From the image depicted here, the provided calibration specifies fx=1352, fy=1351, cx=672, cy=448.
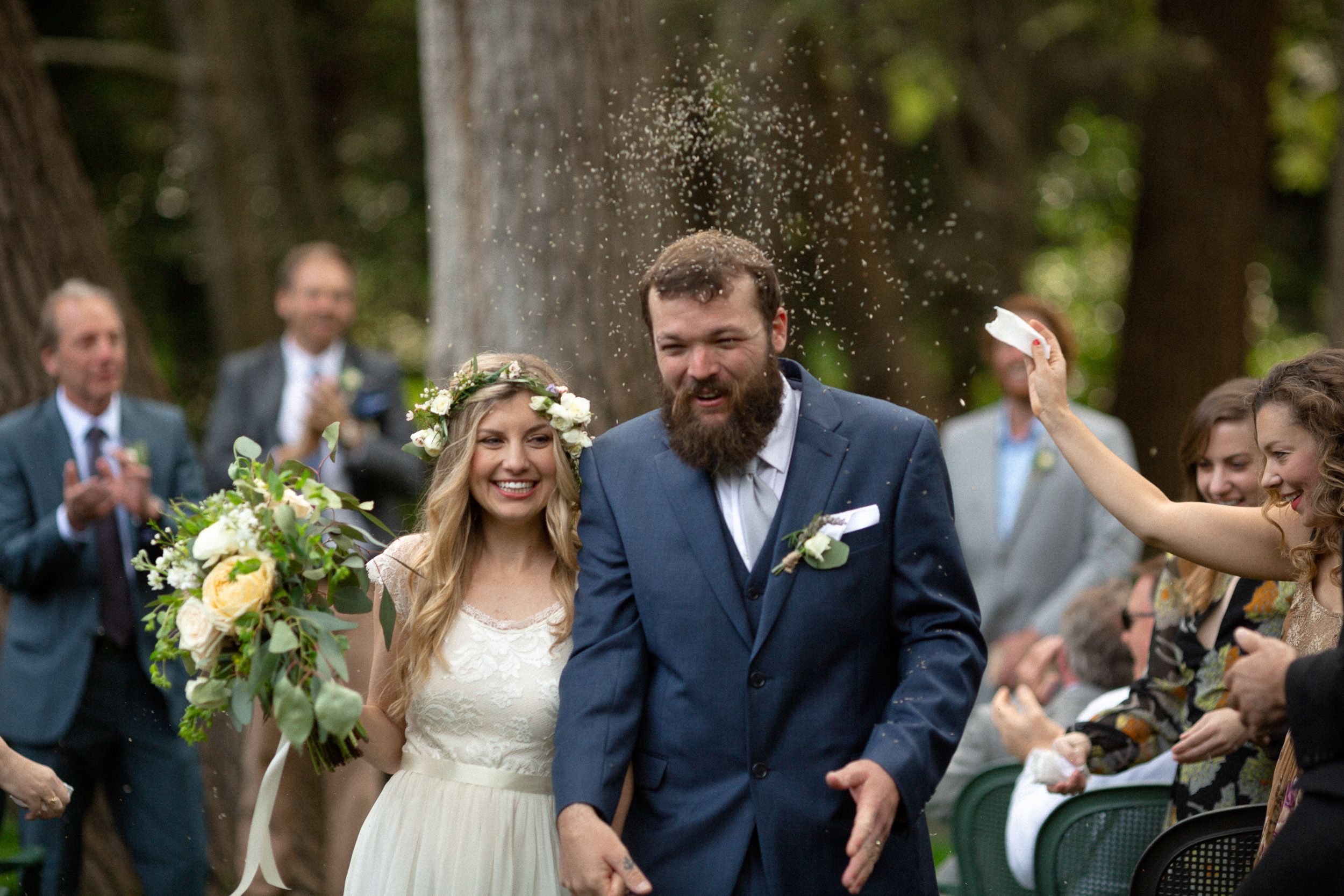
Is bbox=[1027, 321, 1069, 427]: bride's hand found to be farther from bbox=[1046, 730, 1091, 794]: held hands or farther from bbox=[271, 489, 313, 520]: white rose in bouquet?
bbox=[271, 489, 313, 520]: white rose in bouquet

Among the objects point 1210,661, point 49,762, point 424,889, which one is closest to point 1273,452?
point 1210,661

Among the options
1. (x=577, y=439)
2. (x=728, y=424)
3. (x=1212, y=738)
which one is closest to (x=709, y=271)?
(x=728, y=424)

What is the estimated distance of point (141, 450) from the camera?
5.30 metres

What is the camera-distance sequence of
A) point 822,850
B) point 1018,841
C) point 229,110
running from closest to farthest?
point 822,850, point 1018,841, point 229,110

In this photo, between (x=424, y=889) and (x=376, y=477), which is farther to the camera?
(x=376, y=477)

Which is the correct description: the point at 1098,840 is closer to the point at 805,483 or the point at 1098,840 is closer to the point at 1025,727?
the point at 1025,727

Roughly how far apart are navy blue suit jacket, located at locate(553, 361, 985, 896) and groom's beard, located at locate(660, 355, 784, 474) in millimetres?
60

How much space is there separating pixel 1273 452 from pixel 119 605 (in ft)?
13.2

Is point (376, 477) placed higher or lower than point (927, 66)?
lower

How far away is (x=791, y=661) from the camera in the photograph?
3047 mm

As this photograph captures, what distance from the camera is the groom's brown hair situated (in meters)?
3.13

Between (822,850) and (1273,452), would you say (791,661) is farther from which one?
(1273,452)

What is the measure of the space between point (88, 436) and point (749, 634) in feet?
10.9

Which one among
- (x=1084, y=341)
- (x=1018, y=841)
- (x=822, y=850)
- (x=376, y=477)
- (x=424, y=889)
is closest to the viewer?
(x=822, y=850)
